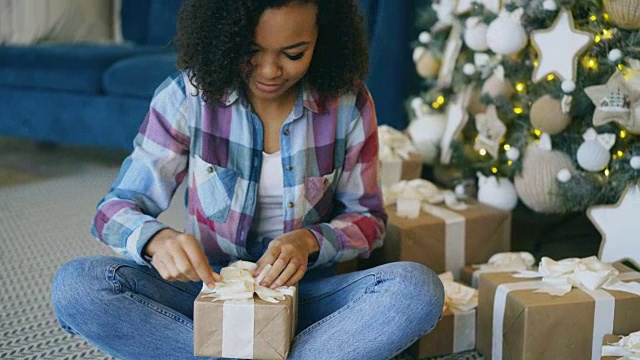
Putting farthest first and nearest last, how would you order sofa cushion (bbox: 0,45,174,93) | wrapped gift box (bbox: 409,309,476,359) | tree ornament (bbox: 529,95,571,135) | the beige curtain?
the beige curtain → sofa cushion (bbox: 0,45,174,93) → tree ornament (bbox: 529,95,571,135) → wrapped gift box (bbox: 409,309,476,359)

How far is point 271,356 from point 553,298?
18.2 inches

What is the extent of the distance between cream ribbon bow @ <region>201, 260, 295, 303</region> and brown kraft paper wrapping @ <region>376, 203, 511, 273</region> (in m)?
0.53

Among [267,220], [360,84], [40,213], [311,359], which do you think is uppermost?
[360,84]

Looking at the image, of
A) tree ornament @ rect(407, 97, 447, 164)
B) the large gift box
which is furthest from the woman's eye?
tree ornament @ rect(407, 97, 447, 164)

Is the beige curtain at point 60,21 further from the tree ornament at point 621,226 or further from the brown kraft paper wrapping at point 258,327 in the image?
the brown kraft paper wrapping at point 258,327

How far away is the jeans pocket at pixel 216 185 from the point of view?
1.25 m

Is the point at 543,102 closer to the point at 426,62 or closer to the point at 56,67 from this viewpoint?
the point at 426,62

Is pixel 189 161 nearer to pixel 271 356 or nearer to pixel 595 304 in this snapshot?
pixel 271 356

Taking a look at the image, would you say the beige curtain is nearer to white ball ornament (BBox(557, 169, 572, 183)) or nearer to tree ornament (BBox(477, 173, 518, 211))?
tree ornament (BBox(477, 173, 518, 211))

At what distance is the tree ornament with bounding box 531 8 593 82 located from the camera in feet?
5.43

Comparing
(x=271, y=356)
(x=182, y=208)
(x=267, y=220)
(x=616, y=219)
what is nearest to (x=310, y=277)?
(x=267, y=220)

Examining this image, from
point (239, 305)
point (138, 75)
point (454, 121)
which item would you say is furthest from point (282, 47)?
point (138, 75)

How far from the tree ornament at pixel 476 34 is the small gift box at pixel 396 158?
0.26 metres

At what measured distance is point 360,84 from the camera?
4.33 feet
